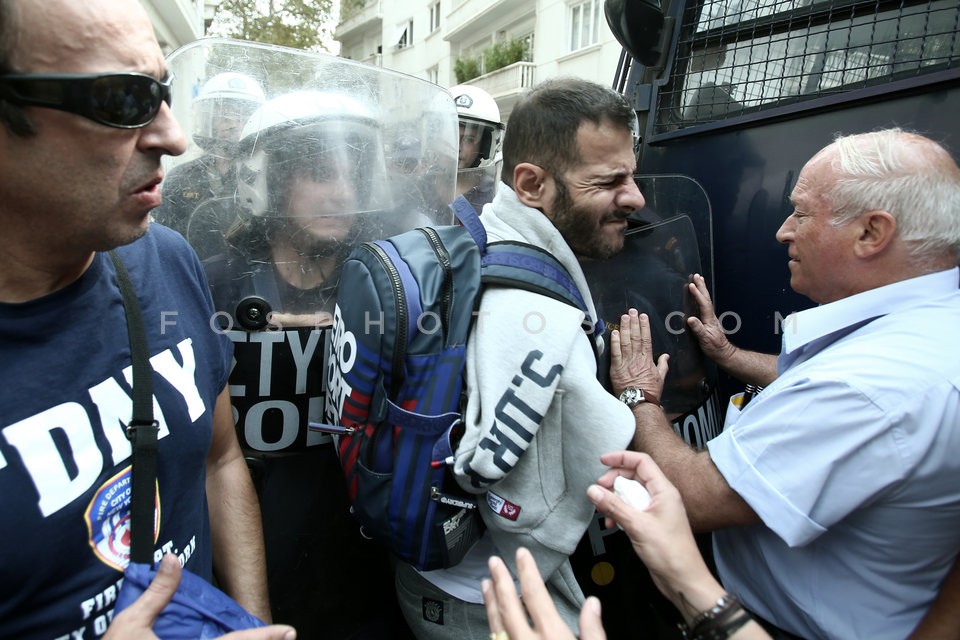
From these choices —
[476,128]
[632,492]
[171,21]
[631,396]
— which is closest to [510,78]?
[171,21]

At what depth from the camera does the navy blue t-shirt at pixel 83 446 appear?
0.93 meters

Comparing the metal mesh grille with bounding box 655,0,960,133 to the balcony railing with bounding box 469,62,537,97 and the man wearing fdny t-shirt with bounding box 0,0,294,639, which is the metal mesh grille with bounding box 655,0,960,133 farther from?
the balcony railing with bounding box 469,62,537,97

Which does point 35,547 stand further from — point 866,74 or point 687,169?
point 866,74

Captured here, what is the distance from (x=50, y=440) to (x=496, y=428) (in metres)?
0.79

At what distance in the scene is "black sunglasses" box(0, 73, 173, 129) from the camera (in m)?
0.90

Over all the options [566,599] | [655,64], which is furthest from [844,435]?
[655,64]

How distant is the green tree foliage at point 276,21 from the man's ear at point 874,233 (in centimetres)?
1763

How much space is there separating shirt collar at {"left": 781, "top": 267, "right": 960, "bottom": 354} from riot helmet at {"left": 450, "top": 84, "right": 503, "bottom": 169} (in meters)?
3.03

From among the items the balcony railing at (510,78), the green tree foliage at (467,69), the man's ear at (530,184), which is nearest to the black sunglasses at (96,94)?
the man's ear at (530,184)

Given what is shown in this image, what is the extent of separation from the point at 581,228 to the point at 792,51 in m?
1.07

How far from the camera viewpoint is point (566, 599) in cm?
A: 151

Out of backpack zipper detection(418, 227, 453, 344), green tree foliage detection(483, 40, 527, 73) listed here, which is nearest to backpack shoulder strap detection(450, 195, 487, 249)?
backpack zipper detection(418, 227, 453, 344)

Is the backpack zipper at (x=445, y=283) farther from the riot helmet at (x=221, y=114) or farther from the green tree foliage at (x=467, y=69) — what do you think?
the green tree foliage at (x=467, y=69)

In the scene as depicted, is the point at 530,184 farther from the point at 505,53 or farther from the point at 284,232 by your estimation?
the point at 505,53
